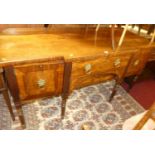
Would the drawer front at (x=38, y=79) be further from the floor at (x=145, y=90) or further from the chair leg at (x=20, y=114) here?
the floor at (x=145, y=90)

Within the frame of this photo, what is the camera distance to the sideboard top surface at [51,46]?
1.19 m

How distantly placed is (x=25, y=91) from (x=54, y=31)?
72 centimetres

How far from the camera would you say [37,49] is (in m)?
1.30

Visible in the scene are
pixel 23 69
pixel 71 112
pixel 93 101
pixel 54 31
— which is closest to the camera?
pixel 23 69

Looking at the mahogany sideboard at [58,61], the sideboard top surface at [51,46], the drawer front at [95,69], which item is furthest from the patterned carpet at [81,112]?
the sideboard top surface at [51,46]

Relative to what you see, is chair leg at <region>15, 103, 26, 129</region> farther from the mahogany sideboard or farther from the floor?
the floor

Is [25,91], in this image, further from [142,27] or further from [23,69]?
[142,27]

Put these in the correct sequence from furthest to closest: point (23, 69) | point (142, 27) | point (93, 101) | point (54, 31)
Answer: point (142, 27) → point (93, 101) → point (54, 31) → point (23, 69)

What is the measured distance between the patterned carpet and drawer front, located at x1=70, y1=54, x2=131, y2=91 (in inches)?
18.2

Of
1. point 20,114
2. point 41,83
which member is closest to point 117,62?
point 41,83

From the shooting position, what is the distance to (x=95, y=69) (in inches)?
59.1

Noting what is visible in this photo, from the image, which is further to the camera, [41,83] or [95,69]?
[95,69]

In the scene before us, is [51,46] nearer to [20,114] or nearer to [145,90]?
[20,114]
